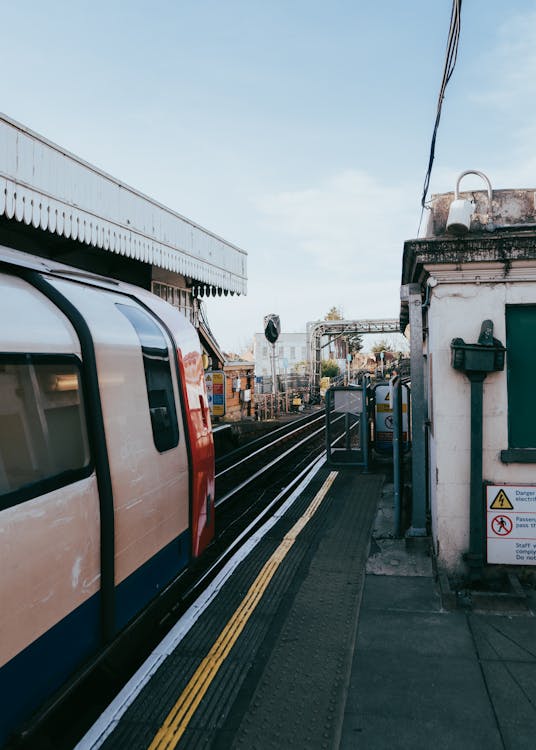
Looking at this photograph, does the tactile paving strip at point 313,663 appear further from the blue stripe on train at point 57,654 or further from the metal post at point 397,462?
the blue stripe on train at point 57,654

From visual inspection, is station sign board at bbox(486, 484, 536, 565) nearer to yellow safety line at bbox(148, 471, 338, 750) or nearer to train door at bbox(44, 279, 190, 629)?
yellow safety line at bbox(148, 471, 338, 750)

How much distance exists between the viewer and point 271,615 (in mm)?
5324

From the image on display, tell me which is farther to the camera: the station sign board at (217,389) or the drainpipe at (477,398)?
the station sign board at (217,389)

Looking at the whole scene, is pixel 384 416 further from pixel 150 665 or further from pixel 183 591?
pixel 150 665

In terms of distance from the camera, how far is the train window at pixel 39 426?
3131 mm

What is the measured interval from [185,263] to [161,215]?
1656 millimetres

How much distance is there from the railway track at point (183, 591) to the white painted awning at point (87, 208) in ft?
17.7

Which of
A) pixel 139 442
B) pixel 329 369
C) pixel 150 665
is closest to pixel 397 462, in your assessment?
pixel 139 442

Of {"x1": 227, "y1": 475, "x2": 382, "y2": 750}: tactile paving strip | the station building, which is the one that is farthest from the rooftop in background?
{"x1": 227, "y1": 475, "x2": 382, "y2": 750}: tactile paving strip

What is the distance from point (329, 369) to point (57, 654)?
6051cm

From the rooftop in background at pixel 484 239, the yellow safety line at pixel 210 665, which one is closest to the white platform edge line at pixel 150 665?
the yellow safety line at pixel 210 665

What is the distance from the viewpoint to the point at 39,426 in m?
3.44

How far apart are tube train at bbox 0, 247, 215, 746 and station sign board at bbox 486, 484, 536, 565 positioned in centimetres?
309

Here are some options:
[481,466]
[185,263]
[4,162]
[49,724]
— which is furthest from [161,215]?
[49,724]
